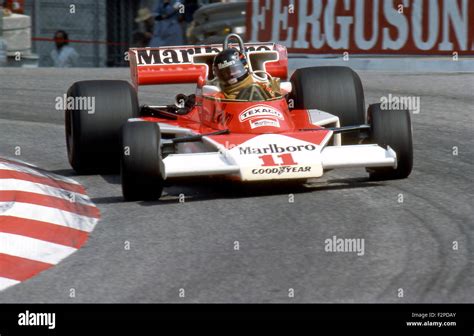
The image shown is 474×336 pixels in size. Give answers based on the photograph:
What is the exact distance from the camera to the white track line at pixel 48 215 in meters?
8.70

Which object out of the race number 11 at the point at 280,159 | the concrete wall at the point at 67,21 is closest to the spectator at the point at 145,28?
the concrete wall at the point at 67,21

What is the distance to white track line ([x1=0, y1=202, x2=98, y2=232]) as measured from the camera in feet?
28.5

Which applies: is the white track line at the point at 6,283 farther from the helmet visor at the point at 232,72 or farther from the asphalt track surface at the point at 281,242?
the helmet visor at the point at 232,72

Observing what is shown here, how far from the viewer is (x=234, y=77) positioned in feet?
33.6

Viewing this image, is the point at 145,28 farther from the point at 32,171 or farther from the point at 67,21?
the point at 32,171

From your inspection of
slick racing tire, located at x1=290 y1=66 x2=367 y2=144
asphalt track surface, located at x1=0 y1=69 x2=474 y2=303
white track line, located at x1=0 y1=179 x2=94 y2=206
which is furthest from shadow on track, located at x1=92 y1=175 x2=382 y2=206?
slick racing tire, located at x1=290 y1=66 x2=367 y2=144

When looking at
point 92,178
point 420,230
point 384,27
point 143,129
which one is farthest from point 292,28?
point 420,230

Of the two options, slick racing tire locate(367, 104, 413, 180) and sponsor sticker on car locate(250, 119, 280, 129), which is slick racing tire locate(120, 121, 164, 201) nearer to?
sponsor sticker on car locate(250, 119, 280, 129)

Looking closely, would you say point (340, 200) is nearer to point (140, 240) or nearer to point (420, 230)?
point (420, 230)

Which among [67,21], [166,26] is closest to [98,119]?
[166,26]

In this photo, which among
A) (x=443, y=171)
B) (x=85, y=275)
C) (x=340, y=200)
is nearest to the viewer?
(x=85, y=275)

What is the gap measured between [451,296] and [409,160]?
342 centimetres

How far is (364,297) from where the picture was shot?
21.5 feet

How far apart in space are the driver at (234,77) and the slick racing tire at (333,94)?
735 mm
